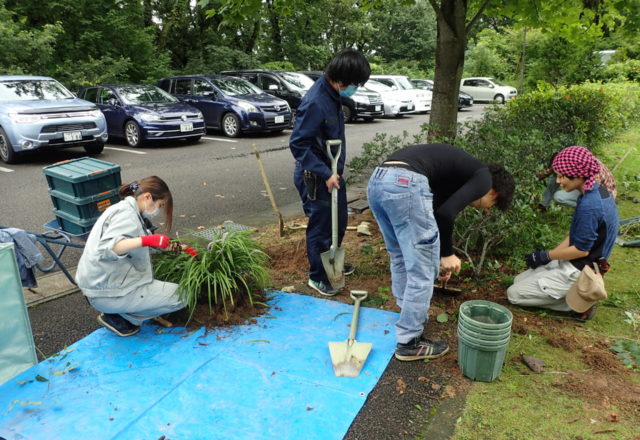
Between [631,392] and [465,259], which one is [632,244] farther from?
[631,392]

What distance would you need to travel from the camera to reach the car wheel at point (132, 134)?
1088cm

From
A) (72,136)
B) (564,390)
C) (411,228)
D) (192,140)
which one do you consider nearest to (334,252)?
(411,228)

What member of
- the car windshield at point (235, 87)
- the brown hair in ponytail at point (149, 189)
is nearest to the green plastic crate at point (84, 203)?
the brown hair in ponytail at point (149, 189)

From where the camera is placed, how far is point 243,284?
375cm

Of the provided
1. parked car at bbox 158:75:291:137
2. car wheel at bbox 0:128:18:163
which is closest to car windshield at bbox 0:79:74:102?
car wheel at bbox 0:128:18:163

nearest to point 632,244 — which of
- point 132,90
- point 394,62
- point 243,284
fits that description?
point 243,284

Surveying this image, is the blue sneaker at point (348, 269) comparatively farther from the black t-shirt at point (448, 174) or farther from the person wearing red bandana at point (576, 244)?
the black t-shirt at point (448, 174)

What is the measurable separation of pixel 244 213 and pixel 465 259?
10.2 feet

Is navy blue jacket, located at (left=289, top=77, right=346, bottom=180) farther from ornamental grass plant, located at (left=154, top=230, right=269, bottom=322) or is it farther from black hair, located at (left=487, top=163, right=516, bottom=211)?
black hair, located at (left=487, top=163, right=516, bottom=211)

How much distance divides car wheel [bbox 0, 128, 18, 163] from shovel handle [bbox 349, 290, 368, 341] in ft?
26.5

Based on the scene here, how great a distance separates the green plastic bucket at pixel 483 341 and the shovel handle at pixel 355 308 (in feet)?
2.34

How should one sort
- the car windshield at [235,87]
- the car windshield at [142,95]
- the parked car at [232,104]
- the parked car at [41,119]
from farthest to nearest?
the car windshield at [235,87]
the parked car at [232,104]
the car windshield at [142,95]
the parked car at [41,119]

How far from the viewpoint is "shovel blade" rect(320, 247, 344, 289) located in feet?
12.9

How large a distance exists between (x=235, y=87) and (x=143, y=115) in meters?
3.21
